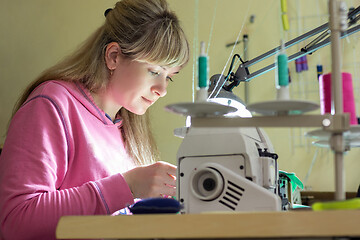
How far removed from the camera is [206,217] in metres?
0.57

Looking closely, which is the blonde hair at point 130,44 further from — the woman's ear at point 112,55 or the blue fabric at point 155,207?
→ the blue fabric at point 155,207

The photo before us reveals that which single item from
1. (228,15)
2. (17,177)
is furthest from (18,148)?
(228,15)

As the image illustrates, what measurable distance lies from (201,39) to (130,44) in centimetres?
107

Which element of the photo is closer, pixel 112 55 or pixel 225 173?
pixel 225 173

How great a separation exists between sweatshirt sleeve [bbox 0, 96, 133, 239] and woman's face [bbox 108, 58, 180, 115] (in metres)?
0.33

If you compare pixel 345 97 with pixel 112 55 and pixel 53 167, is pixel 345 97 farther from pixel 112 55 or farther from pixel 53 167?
pixel 112 55

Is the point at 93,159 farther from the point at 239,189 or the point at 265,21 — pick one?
the point at 265,21

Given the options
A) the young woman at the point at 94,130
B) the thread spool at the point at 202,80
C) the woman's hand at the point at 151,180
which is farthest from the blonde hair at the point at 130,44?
the thread spool at the point at 202,80

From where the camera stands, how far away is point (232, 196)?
82 centimetres

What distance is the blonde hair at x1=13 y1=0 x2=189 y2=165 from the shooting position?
133 centimetres

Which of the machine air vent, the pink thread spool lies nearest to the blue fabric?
the machine air vent

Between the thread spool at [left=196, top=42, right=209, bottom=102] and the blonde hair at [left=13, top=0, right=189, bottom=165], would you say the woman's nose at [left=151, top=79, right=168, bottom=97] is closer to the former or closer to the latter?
the blonde hair at [left=13, top=0, right=189, bottom=165]

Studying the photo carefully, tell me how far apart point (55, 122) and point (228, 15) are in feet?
4.85

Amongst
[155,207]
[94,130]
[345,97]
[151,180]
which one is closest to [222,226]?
[155,207]
